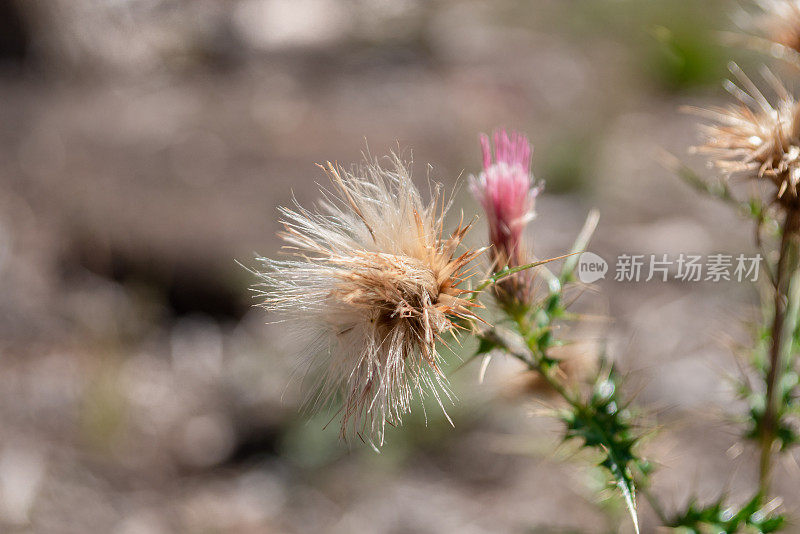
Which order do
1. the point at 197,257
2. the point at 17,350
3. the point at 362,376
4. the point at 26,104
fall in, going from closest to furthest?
1. the point at 362,376
2. the point at 17,350
3. the point at 197,257
4. the point at 26,104

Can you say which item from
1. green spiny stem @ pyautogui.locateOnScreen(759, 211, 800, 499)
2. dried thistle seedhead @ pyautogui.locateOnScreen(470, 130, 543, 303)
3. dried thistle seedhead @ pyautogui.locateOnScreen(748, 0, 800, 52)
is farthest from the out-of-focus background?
dried thistle seedhead @ pyautogui.locateOnScreen(470, 130, 543, 303)

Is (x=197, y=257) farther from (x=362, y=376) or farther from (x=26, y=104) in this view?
(x=362, y=376)

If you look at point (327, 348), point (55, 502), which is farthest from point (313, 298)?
point (55, 502)

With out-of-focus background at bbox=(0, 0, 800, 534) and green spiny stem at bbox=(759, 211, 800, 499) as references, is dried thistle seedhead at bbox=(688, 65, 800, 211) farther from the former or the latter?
out-of-focus background at bbox=(0, 0, 800, 534)

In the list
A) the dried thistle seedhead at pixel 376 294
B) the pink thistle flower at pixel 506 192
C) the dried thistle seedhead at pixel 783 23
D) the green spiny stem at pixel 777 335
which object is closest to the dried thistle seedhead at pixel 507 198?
the pink thistle flower at pixel 506 192

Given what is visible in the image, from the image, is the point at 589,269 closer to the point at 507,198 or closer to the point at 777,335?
the point at 777,335

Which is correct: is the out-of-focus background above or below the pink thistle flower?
below

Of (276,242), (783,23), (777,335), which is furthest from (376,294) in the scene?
(276,242)
